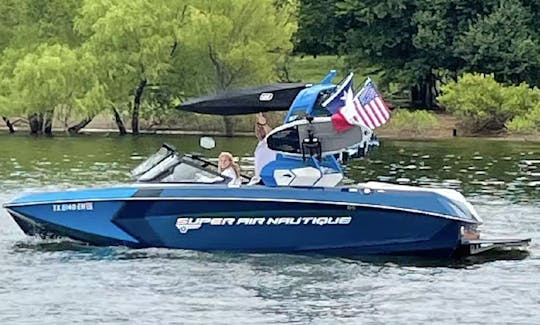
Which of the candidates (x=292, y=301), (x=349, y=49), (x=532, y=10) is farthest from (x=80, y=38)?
(x=292, y=301)

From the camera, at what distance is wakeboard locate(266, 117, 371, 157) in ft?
66.2

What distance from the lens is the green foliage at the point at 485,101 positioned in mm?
59406

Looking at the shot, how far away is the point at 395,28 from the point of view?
220 feet

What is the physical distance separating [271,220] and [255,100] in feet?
7.90

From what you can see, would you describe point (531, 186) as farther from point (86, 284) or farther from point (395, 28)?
point (395, 28)

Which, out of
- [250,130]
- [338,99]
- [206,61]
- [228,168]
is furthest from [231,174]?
[206,61]

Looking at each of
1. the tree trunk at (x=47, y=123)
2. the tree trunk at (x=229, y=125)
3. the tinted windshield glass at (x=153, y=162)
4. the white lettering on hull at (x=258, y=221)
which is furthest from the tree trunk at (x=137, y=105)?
the white lettering on hull at (x=258, y=221)

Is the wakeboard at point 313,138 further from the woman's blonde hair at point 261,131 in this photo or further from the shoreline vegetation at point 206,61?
the shoreline vegetation at point 206,61

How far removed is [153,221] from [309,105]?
9.46ft

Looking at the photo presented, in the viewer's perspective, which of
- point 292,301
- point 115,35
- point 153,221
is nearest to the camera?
point 292,301

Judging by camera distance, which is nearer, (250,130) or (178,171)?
(178,171)

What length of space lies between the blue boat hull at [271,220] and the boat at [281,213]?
14 mm

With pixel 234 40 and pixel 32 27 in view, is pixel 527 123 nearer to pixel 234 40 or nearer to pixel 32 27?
pixel 234 40

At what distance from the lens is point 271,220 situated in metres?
19.8
